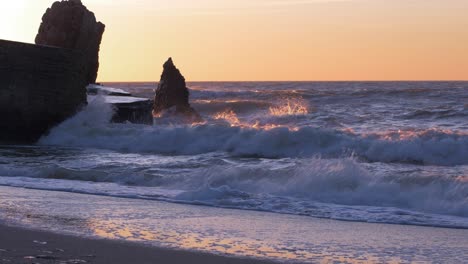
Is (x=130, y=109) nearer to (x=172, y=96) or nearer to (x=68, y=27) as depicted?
(x=68, y=27)

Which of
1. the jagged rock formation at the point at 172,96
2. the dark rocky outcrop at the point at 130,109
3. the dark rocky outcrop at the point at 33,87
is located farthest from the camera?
the jagged rock formation at the point at 172,96

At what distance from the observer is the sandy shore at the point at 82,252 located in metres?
5.77

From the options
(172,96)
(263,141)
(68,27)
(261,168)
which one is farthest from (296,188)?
(172,96)

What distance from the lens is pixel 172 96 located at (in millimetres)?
35469

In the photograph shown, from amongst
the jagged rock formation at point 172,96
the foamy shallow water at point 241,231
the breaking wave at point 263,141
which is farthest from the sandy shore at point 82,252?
the jagged rock formation at point 172,96

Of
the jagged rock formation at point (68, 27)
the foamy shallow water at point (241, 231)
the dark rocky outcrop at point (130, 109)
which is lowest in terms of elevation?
the foamy shallow water at point (241, 231)

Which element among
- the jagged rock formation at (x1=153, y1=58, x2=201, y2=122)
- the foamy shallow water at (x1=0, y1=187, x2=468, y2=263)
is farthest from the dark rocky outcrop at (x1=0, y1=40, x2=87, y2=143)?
the jagged rock formation at (x1=153, y1=58, x2=201, y2=122)

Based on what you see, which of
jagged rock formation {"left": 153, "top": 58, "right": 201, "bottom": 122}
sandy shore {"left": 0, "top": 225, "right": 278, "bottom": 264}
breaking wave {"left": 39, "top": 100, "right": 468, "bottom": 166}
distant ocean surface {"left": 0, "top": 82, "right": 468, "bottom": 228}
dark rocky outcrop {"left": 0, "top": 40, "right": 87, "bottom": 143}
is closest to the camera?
sandy shore {"left": 0, "top": 225, "right": 278, "bottom": 264}

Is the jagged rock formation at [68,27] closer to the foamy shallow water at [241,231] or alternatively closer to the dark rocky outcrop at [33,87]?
the dark rocky outcrop at [33,87]

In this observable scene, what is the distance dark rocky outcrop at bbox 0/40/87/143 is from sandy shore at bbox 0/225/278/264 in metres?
13.3

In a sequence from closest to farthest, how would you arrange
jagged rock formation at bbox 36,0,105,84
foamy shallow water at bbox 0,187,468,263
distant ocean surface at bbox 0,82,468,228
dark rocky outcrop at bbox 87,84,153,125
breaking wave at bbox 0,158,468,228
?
foamy shallow water at bbox 0,187,468,263
breaking wave at bbox 0,158,468,228
distant ocean surface at bbox 0,82,468,228
dark rocky outcrop at bbox 87,84,153,125
jagged rock formation at bbox 36,0,105,84

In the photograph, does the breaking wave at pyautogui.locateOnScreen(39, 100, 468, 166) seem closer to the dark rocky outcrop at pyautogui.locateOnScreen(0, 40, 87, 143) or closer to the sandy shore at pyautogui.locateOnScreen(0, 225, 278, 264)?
the dark rocky outcrop at pyautogui.locateOnScreen(0, 40, 87, 143)

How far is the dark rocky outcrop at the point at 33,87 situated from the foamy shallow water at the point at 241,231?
10.5 metres

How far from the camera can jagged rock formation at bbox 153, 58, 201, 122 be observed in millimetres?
35000
